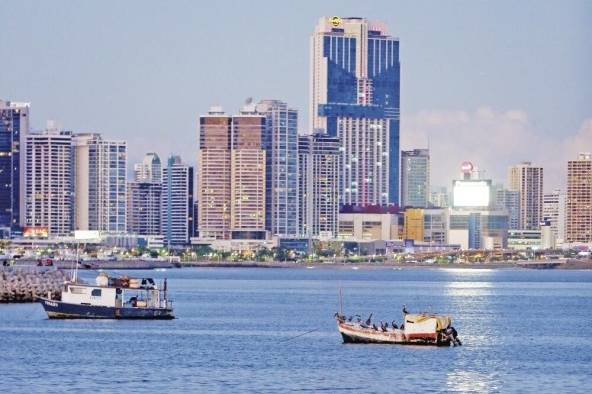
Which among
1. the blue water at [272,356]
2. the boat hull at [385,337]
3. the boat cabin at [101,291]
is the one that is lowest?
the blue water at [272,356]

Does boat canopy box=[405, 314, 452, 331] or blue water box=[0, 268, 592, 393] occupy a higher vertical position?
boat canopy box=[405, 314, 452, 331]

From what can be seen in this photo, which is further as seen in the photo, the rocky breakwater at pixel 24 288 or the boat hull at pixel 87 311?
the rocky breakwater at pixel 24 288

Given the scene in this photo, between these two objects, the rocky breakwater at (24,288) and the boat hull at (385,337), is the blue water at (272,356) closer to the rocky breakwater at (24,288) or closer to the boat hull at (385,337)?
the boat hull at (385,337)

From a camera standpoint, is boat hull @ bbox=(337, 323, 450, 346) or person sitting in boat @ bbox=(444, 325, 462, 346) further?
person sitting in boat @ bbox=(444, 325, 462, 346)

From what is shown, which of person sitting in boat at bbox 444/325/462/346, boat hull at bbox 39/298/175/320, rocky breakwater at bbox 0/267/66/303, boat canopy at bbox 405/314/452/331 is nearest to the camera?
boat canopy at bbox 405/314/452/331

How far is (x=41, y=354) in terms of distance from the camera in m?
85.4

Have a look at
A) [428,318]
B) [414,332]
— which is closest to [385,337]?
[414,332]

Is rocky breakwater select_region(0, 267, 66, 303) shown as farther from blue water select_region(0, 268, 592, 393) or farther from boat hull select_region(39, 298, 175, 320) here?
boat hull select_region(39, 298, 175, 320)

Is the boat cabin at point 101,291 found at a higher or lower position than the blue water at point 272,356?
higher

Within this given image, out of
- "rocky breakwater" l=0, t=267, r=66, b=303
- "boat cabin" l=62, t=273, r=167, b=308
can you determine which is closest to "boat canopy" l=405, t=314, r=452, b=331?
"boat cabin" l=62, t=273, r=167, b=308

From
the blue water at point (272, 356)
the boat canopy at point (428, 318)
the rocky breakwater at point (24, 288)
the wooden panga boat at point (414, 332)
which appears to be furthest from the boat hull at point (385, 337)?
the rocky breakwater at point (24, 288)

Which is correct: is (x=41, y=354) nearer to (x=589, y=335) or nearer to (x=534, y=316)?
(x=589, y=335)

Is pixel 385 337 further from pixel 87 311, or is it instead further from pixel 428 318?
pixel 87 311

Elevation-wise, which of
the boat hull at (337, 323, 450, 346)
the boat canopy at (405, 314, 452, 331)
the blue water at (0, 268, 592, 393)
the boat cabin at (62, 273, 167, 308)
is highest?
the boat cabin at (62, 273, 167, 308)
